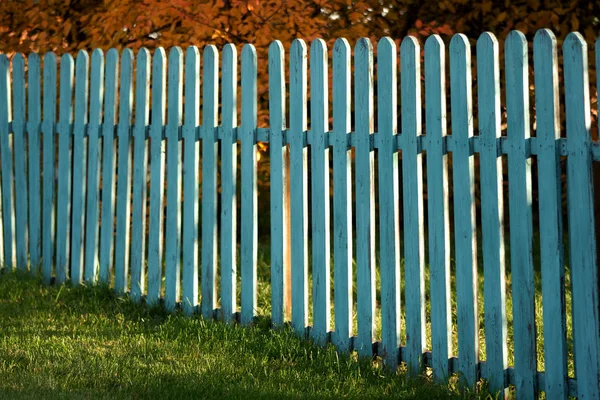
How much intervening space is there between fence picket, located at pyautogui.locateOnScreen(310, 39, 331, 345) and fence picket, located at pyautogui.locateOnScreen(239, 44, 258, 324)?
1.45 ft

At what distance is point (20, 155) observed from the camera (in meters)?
6.87

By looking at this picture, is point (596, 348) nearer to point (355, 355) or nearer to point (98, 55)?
point (355, 355)

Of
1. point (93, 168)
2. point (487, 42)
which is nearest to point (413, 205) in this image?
point (487, 42)

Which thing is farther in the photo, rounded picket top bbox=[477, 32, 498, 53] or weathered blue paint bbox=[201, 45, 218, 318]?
weathered blue paint bbox=[201, 45, 218, 318]

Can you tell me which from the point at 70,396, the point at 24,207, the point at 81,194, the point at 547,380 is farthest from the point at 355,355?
the point at 24,207

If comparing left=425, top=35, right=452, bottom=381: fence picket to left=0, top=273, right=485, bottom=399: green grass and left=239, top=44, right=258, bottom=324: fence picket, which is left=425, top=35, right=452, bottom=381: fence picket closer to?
left=0, top=273, right=485, bottom=399: green grass

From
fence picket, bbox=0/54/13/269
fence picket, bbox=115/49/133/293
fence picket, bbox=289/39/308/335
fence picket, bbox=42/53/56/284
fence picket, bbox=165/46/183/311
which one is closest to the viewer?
fence picket, bbox=289/39/308/335

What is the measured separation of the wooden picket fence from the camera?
13.0 feet

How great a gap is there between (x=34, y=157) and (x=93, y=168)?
636 mm

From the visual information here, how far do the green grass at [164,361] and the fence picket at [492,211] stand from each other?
200 millimetres

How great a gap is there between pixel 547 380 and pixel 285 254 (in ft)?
5.55

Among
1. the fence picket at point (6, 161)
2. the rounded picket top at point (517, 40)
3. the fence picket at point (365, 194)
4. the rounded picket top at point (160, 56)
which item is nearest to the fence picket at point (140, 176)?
the rounded picket top at point (160, 56)

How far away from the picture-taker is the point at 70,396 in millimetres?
4086

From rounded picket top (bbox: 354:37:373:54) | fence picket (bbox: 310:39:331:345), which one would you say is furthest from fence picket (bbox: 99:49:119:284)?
rounded picket top (bbox: 354:37:373:54)
